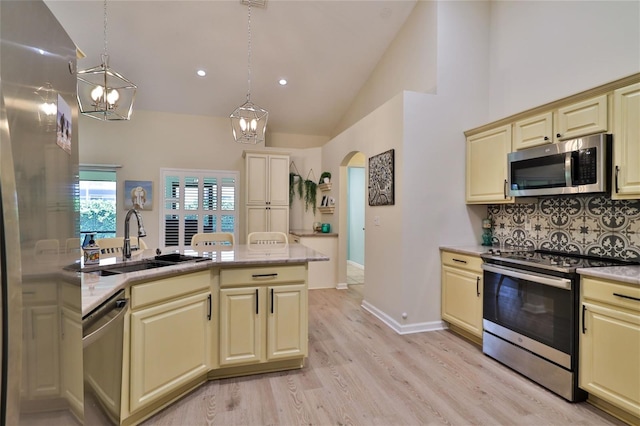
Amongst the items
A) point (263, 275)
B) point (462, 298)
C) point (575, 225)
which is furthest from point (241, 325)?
point (575, 225)

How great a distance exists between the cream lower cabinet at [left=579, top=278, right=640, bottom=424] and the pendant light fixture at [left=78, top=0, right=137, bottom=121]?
3.41m

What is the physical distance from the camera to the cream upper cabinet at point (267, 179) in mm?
5488

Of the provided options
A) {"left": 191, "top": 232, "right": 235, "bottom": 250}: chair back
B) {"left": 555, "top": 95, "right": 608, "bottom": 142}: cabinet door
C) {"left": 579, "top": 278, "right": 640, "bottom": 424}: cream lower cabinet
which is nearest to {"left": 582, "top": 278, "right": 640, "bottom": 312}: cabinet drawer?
{"left": 579, "top": 278, "right": 640, "bottom": 424}: cream lower cabinet

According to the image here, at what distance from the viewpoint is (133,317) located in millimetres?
1757

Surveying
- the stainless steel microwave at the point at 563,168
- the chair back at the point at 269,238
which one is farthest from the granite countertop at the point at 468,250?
the chair back at the point at 269,238

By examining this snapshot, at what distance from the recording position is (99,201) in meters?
5.50

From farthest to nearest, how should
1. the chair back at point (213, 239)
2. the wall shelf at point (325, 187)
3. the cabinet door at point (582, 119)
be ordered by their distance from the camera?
the wall shelf at point (325, 187) → the chair back at point (213, 239) → the cabinet door at point (582, 119)

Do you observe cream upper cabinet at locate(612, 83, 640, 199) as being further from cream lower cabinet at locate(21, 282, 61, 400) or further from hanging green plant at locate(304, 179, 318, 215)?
hanging green plant at locate(304, 179, 318, 215)

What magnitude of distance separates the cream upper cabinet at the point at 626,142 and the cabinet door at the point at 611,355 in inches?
33.1

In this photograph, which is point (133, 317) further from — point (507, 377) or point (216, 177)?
point (216, 177)

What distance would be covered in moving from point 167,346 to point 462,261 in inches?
106

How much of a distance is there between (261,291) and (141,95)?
15.6 ft

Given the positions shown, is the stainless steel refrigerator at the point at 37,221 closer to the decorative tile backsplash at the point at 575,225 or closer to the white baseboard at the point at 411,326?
the white baseboard at the point at 411,326

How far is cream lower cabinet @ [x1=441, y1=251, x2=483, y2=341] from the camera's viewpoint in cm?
294
